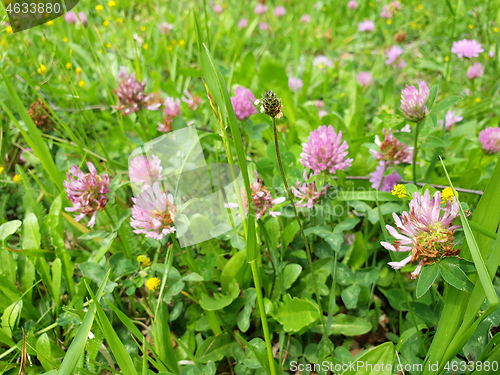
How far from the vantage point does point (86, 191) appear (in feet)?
3.97

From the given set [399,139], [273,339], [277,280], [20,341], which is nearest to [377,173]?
[399,139]

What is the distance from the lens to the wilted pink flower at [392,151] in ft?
4.32

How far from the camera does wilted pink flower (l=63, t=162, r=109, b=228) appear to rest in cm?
118

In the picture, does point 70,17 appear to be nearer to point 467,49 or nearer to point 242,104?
point 242,104

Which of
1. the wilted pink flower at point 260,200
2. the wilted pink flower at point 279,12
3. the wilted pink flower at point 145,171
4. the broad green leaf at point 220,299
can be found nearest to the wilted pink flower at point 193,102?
the wilted pink flower at point 145,171

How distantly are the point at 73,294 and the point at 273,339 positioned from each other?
0.79m

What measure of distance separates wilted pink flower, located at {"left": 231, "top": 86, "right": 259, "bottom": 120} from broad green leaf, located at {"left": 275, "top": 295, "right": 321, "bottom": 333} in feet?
2.73

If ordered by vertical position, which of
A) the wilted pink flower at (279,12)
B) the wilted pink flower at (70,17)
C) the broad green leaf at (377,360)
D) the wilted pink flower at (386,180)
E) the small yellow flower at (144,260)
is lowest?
the broad green leaf at (377,360)

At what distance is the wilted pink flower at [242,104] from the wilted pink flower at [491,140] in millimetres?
1039

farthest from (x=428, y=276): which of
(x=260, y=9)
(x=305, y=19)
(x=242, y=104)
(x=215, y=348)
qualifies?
(x=260, y=9)

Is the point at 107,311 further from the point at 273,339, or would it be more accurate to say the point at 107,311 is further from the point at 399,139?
the point at 399,139

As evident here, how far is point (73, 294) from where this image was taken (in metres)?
1.31

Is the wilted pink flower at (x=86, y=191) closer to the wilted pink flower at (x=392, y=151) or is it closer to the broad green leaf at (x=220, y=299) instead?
the broad green leaf at (x=220, y=299)

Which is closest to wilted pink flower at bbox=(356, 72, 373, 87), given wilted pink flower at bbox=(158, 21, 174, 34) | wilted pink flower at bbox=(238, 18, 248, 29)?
wilted pink flower at bbox=(238, 18, 248, 29)
